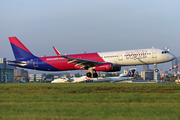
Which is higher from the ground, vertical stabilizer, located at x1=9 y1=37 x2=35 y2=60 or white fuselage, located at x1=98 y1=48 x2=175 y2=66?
vertical stabilizer, located at x1=9 y1=37 x2=35 y2=60

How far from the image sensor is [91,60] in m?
41.3

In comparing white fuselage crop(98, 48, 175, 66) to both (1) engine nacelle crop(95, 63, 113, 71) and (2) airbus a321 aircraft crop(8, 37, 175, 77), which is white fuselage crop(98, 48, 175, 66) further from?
(1) engine nacelle crop(95, 63, 113, 71)

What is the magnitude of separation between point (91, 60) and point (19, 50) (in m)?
14.5

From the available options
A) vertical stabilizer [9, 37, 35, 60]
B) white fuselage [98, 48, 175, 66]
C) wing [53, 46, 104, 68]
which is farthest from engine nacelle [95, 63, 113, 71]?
vertical stabilizer [9, 37, 35, 60]

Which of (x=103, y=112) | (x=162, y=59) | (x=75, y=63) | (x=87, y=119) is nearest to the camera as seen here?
(x=87, y=119)

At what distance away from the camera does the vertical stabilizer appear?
45.3m

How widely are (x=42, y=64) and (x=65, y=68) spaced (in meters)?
4.59

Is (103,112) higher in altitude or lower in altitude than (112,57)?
lower

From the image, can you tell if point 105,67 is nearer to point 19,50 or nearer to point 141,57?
point 141,57

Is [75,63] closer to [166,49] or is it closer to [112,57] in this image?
[112,57]

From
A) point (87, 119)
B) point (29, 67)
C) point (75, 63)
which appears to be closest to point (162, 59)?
point (75, 63)

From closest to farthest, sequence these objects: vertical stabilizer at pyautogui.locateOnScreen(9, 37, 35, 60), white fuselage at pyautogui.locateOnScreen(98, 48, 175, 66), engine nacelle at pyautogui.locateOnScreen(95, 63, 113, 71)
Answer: white fuselage at pyautogui.locateOnScreen(98, 48, 175, 66) < engine nacelle at pyautogui.locateOnScreen(95, 63, 113, 71) < vertical stabilizer at pyautogui.locateOnScreen(9, 37, 35, 60)

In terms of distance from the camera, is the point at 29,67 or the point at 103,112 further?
the point at 29,67

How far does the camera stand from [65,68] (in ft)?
142
